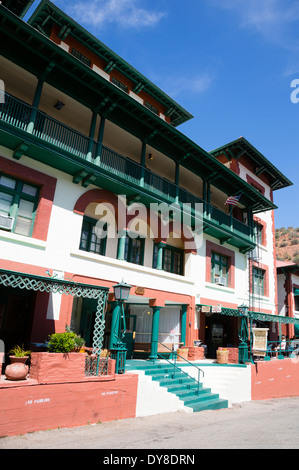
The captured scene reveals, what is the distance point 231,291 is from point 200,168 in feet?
24.9

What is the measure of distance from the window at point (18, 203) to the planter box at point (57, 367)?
191 inches

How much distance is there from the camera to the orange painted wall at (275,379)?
637 inches

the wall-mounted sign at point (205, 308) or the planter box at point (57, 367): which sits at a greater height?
the wall-mounted sign at point (205, 308)

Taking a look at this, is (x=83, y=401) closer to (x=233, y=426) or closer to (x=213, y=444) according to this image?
(x=213, y=444)

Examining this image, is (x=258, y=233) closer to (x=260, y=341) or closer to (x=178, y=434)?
(x=260, y=341)

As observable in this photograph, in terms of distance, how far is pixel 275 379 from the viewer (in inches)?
695

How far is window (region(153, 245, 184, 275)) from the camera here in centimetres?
1831

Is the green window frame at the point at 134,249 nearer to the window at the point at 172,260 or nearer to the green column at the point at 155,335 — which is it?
the window at the point at 172,260

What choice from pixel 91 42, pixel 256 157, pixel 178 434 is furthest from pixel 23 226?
pixel 256 157

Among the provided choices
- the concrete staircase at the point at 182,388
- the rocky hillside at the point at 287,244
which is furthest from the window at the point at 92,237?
the rocky hillside at the point at 287,244

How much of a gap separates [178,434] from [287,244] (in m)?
73.6

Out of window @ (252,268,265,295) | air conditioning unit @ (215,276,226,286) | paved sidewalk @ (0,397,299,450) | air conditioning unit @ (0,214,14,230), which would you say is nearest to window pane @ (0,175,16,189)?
air conditioning unit @ (0,214,14,230)

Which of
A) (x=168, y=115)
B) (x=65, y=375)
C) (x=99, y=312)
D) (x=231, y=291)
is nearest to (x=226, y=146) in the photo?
(x=168, y=115)

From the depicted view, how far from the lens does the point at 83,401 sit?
9.24m
